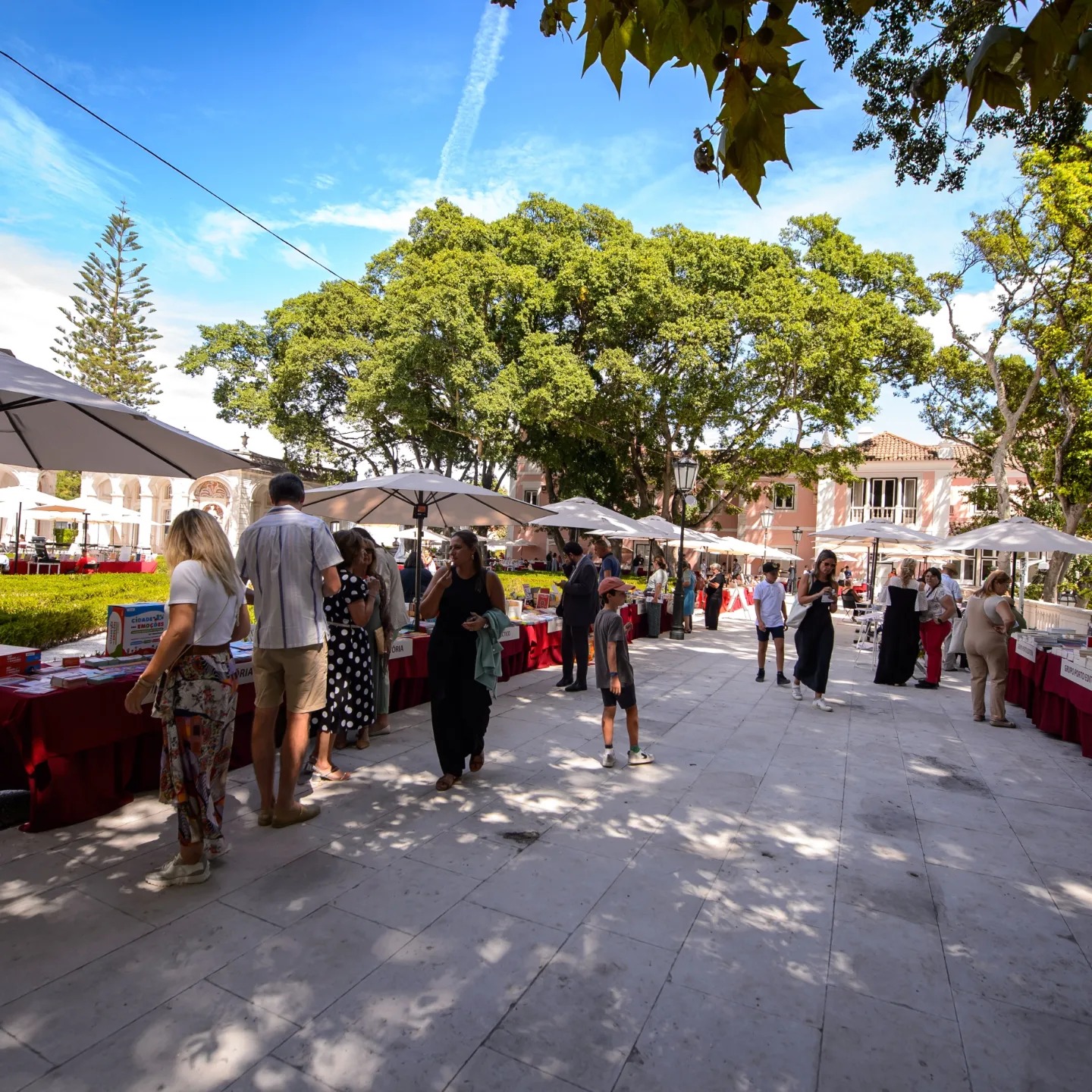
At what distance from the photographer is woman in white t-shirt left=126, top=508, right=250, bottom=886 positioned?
3180 mm

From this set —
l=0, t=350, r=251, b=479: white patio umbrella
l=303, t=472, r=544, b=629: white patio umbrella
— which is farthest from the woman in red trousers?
l=0, t=350, r=251, b=479: white patio umbrella

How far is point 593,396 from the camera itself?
22672mm

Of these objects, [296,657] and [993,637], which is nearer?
[296,657]

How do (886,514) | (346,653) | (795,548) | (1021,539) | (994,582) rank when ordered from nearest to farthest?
(346,653), (994,582), (1021,539), (886,514), (795,548)

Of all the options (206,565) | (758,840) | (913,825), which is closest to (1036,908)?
(913,825)

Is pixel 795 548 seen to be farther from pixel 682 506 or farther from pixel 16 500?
pixel 16 500

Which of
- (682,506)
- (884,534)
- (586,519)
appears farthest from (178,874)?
(884,534)

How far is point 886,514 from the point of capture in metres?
38.6

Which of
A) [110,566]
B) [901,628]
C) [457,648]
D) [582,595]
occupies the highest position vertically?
[582,595]

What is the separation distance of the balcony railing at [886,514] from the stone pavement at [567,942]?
119 feet

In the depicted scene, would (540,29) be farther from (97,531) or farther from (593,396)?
(97,531)

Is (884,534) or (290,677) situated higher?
(884,534)

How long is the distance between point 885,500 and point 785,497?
5.29 metres

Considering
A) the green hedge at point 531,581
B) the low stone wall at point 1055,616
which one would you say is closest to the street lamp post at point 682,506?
the green hedge at point 531,581
